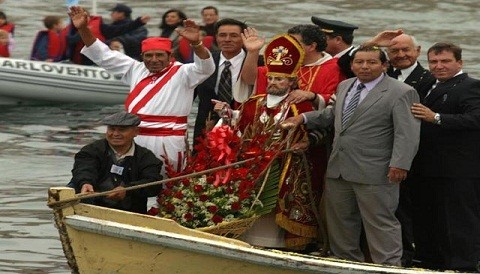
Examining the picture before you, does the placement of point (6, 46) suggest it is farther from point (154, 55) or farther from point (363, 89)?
point (363, 89)

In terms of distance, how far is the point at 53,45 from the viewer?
2581 cm

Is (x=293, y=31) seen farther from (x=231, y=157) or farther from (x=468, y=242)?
(x=468, y=242)

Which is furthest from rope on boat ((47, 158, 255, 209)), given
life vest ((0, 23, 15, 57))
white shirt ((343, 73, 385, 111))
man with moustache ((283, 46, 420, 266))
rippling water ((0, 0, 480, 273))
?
life vest ((0, 23, 15, 57))

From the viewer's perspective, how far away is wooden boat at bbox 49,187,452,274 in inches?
406

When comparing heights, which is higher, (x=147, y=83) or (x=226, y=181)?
(x=147, y=83)

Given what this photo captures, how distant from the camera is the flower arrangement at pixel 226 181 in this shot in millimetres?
10797

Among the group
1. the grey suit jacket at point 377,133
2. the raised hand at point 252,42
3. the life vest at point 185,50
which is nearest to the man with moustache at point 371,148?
the grey suit jacket at point 377,133

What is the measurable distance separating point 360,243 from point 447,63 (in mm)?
1398

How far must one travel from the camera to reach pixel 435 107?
35.7ft

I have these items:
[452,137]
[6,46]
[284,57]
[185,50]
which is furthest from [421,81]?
[6,46]

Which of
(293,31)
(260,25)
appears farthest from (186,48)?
(260,25)

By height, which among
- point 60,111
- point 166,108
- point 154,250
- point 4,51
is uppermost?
point 166,108

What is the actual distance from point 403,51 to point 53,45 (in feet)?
50.2

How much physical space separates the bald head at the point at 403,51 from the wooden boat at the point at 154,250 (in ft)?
5.08
